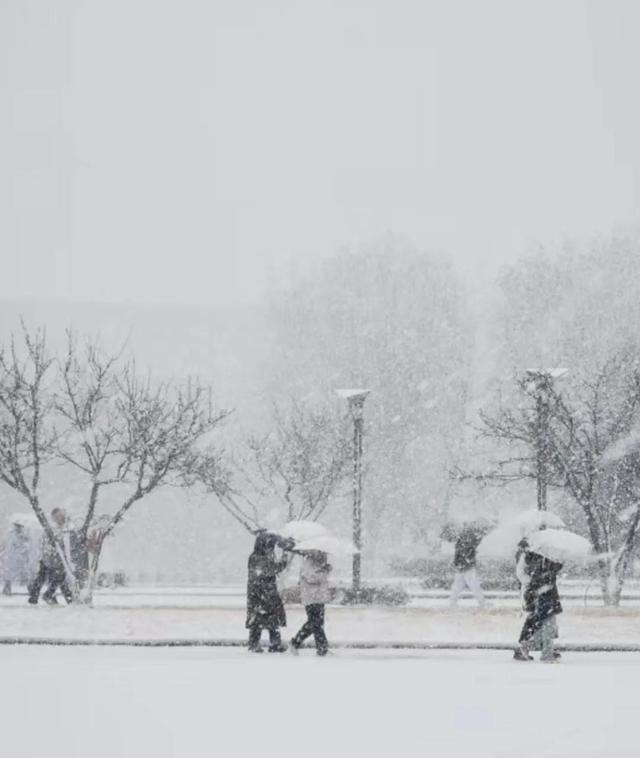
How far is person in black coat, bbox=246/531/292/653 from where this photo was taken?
17812mm

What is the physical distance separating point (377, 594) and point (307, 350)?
924 inches

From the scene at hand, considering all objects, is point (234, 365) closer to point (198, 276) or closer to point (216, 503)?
point (216, 503)

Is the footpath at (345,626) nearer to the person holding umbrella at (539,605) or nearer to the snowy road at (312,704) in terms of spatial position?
the snowy road at (312,704)

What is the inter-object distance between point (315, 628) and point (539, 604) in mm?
2727

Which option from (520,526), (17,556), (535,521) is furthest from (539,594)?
(17,556)

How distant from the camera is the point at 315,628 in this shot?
1748cm

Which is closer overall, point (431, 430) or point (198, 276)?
point (431, 430)

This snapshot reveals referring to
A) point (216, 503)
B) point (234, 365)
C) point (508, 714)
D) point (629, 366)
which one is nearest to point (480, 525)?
point (629, 366)

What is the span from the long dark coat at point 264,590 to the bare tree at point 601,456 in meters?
9.10

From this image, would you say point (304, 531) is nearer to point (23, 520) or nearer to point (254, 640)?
point (254, 640)

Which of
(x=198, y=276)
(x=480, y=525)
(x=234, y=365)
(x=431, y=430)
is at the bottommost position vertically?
(x=480, y=525)

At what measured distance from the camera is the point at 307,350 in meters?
49.2

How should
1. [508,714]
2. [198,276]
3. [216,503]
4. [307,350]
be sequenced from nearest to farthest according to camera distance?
[508,714] < [307,350] < [216,503] < [198,276]

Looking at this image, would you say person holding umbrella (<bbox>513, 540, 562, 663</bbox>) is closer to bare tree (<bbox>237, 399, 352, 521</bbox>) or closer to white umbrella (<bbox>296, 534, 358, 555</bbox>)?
white umbrella (<bbox>296, 534, 358, 555</bbox>)
